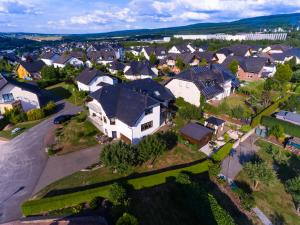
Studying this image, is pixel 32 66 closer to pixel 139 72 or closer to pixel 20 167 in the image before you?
pixel 139 72

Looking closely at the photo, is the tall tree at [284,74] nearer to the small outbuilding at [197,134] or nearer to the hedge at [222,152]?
the hedge at [222,152]

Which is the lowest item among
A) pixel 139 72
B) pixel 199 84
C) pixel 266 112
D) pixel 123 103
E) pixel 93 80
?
pixel 266 112

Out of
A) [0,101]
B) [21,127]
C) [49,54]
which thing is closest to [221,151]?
[21,127]

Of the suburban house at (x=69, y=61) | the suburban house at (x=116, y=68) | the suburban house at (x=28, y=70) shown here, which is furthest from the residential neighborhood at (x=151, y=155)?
the suburban house at (x=69, y=61)

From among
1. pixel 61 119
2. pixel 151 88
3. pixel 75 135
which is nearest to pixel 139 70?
pixel 151 88

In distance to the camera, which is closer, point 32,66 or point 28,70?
point 28,70
